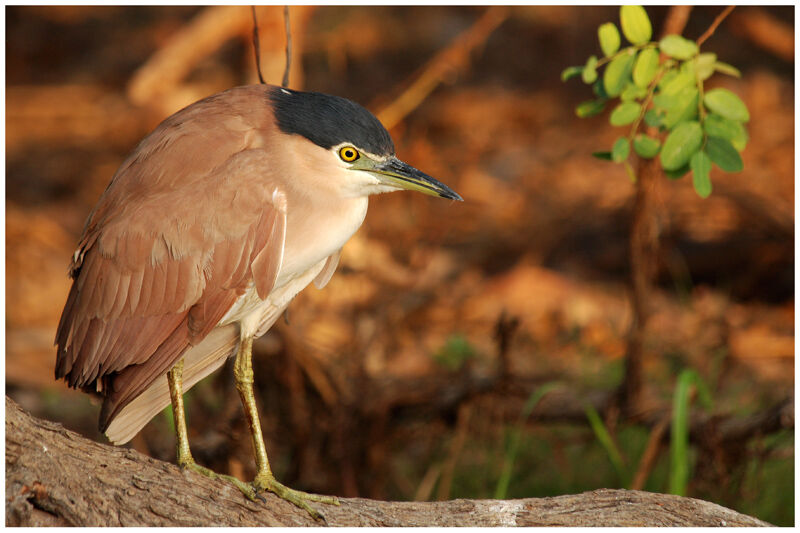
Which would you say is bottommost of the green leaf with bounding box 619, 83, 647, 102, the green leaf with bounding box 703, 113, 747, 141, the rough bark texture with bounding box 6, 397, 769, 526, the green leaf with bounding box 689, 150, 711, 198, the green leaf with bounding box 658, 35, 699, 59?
the rough bark texture with bounding box 6, 397, 769, 526

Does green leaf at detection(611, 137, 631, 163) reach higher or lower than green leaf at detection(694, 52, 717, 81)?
lower

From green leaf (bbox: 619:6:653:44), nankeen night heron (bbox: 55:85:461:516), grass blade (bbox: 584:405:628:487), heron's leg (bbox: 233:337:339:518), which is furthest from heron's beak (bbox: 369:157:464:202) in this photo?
grass blade (bbox: 584:405:628:487)

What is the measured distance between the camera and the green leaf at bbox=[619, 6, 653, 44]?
3.05 m

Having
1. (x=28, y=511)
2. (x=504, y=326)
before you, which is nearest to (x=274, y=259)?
(x=28, y=511)

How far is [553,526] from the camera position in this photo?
2.70m

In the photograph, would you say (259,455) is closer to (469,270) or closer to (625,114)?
(625,114)

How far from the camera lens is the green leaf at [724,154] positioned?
9.59ft

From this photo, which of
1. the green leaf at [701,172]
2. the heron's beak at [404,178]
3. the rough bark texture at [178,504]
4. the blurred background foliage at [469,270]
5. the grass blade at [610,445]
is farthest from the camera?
the blurred background foliage at [469,270]

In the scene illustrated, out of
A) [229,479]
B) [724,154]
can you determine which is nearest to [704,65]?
[724,154]

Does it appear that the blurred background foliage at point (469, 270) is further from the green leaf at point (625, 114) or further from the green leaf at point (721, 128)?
the green leaf at point (721, 128)

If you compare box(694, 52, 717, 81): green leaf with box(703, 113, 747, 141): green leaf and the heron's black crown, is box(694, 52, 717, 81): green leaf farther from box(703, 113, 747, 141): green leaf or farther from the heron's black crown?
the heron's black crown

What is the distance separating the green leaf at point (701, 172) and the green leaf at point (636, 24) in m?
0.45

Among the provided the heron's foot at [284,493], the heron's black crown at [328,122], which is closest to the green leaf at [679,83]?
the heron's black crown at [328,122]

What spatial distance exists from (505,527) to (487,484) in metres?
2.31
